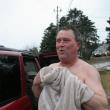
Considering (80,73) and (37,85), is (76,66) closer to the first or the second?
(80,73)

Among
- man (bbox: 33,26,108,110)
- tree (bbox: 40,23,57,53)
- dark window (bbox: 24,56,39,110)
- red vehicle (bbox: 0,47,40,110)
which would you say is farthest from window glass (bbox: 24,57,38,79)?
tree (bbox: 40,23,57,53)

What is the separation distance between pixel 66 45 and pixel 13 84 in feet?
5.09

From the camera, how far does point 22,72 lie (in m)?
5.27

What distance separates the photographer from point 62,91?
3.32 m

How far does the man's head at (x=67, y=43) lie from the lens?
3.48 m

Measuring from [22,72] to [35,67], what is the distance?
1425mm

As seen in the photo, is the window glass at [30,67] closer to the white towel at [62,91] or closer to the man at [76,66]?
the man at [76,66]

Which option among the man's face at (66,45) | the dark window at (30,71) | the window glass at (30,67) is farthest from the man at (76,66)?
the window glass at (30,67)

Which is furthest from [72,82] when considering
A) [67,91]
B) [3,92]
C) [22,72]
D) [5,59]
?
[22,72]

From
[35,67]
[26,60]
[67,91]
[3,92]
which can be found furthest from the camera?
[35,67]

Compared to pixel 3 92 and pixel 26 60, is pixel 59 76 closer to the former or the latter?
pixel 3 92

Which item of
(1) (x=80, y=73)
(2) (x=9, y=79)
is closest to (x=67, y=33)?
(1) (x=80, y=73)

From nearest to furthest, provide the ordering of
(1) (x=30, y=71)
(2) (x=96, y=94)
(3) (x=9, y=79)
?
(2) (x=96, y=94)
(3) (x=9, y=79)
(1) (x=30, y=71)

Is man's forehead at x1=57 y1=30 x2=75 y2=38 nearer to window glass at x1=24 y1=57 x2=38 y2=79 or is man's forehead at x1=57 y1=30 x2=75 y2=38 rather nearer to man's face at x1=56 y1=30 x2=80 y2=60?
man's face at x1=56 y1=30 x2=80 y2=60
